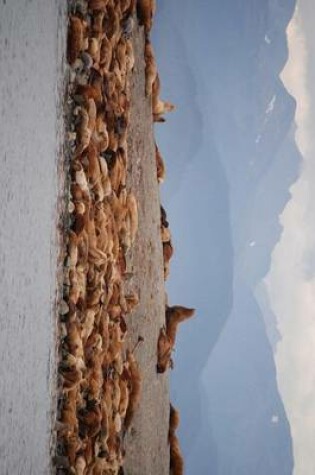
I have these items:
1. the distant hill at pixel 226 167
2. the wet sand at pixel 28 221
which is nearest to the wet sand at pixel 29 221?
the wet sand at pixel 28 221

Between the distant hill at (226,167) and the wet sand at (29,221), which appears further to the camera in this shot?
the distant hill at (226,167)

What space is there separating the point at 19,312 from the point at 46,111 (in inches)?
16.6

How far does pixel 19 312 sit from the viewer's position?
3.24 feet

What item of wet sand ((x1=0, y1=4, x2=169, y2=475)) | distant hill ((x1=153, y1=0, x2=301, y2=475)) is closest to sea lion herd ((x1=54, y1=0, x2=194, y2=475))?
wet sand ((x1=0, y1=4, x2=169, y2=475))

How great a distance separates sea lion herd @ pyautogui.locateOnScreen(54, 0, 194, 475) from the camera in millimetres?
1277

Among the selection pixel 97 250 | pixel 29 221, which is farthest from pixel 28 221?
pixel 97 250

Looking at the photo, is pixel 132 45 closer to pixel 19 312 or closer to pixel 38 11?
pixel 38 11

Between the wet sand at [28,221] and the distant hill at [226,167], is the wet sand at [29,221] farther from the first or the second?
the distant hill at [226,167]

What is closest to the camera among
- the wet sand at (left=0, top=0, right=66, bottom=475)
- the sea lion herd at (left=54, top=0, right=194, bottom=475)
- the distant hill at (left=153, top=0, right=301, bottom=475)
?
the wet sand at (left=0, top=0, right=66, bottom=475)

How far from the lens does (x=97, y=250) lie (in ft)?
4.57

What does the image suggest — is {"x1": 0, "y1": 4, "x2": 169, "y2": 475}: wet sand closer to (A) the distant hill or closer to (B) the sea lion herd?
(B) the sea lion herd

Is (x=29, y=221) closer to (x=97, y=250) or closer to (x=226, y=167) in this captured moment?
(x=97, y=250)

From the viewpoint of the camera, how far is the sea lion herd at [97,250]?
50.3 inches

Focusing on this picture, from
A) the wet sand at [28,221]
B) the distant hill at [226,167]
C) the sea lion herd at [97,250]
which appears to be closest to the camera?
the wet sand at [28,221]
